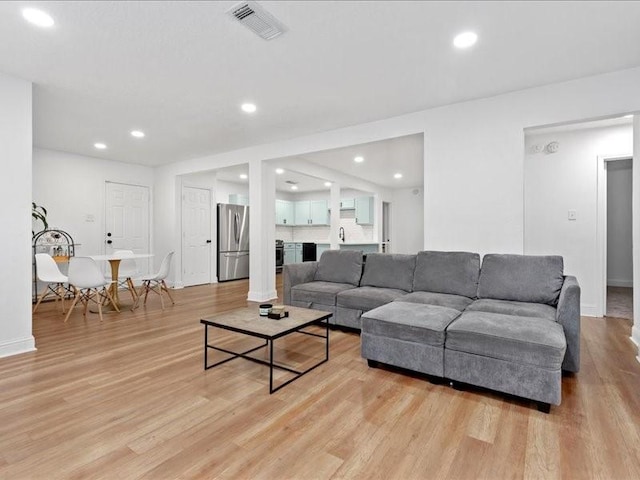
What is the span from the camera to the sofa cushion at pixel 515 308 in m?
2.52

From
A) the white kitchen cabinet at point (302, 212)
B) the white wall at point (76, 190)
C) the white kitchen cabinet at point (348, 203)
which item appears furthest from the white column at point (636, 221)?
the white wall at point (76, 190)

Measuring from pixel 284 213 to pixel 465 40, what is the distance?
756 cm

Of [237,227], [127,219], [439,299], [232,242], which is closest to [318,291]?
[439,299]

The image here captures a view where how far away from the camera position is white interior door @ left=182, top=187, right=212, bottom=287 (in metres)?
6.79

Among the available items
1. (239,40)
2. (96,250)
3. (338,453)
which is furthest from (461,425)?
(96,250)

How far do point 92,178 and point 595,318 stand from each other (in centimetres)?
803

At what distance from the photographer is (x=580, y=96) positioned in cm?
306

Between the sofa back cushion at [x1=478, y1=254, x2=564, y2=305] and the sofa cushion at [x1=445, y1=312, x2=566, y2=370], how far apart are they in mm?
623

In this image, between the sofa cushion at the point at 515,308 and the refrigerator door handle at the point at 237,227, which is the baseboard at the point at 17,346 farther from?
the refrigerator door handle at the point at 237,227

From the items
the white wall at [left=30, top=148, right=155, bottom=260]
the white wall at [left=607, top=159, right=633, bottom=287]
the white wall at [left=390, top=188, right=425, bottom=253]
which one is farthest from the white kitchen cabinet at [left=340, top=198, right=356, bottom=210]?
the white wall at [left=607, top=159, right=633, bottom=287]

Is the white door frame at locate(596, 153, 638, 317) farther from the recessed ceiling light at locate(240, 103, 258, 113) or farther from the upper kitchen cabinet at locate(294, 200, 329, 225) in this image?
the upper kitchen cabinet at locate(294, 200, 329, 225)

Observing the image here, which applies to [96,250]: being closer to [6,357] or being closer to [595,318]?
[6,357]

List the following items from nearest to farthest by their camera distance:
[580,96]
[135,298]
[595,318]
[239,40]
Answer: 1. [239,40]
2. [580,96]
3. [595,318]
4. [135,298]

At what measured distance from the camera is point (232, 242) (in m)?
7.61
